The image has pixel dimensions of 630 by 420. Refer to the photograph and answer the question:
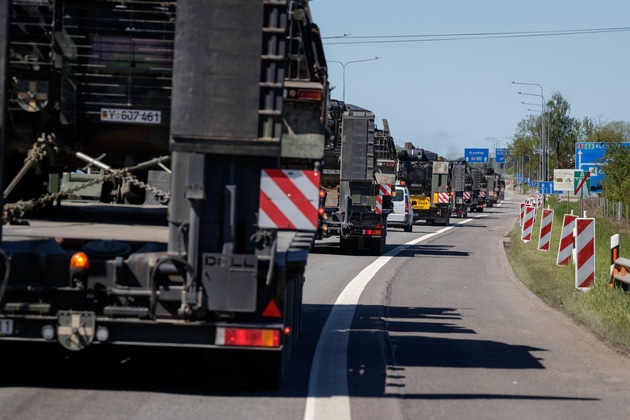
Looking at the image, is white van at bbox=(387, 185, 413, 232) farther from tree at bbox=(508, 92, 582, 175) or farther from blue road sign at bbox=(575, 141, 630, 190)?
tree at bbox=(508, 92, 582, 175)

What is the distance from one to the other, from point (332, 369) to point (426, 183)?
43.0 metres

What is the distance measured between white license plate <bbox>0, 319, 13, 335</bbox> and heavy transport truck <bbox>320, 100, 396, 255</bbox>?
11.6 meters

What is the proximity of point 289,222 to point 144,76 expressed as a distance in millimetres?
1852

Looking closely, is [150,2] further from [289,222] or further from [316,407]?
[316,407]

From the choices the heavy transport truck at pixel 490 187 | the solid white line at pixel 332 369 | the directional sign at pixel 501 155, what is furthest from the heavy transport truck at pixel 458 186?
the directional sign at pixel 501 155

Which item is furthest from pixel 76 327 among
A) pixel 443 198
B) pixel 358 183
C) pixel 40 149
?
pixel 443 198

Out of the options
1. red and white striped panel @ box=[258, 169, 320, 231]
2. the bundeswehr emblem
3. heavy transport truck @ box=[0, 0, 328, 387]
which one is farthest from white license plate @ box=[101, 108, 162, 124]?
the bundeswehr emblem

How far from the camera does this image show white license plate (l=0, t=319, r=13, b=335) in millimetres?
7957

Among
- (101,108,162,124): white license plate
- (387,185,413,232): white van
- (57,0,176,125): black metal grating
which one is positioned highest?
(57,0,176,125): black metal grating

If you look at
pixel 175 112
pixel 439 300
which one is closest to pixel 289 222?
pixel 175 112

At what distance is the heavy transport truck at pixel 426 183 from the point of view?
51.7 meters

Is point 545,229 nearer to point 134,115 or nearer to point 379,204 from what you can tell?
point 379,204

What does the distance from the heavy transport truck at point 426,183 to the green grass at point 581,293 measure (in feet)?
72.2

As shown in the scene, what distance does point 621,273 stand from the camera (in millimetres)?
14703
